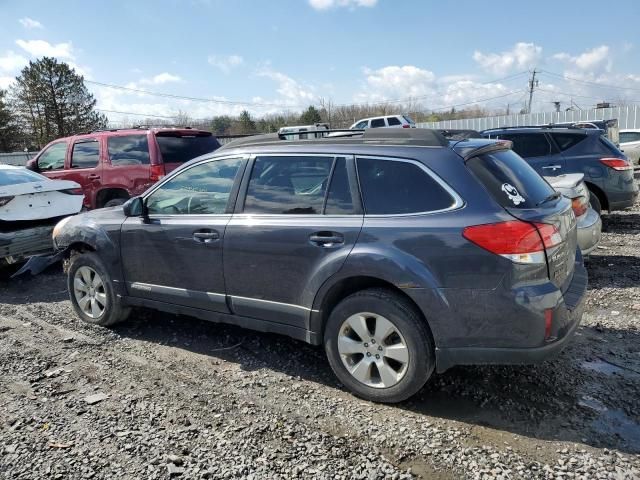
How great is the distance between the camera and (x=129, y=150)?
800 cm

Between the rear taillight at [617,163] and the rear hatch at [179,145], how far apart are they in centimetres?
644

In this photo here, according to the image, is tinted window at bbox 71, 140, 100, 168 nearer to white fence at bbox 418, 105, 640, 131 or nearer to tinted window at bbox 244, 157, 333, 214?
tinted window at bbox 244, 157, 333, 214

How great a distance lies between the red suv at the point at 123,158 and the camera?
7730 millimetres

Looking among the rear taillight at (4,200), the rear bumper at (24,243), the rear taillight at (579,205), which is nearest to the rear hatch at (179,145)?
the rear bumper at (24,243)

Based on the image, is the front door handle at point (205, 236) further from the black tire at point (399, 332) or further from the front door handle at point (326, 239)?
the black tire at point (399, 332)

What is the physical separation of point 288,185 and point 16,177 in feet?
18.1

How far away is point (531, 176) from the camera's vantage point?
3658 millimetres

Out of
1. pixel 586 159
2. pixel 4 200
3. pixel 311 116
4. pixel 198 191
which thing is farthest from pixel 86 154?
pixel 311 116

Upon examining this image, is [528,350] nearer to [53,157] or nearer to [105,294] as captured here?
[105,294]

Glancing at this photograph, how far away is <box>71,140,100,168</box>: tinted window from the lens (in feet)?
27.8

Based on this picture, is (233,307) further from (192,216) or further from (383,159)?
(383,159)

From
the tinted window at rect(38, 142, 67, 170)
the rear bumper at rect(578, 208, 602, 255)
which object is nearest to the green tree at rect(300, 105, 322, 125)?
the tinted window at rect(38, 142, 67, 170)

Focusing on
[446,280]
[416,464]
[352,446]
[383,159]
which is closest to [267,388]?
[352,446]

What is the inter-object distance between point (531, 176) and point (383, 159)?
3.79 ft
